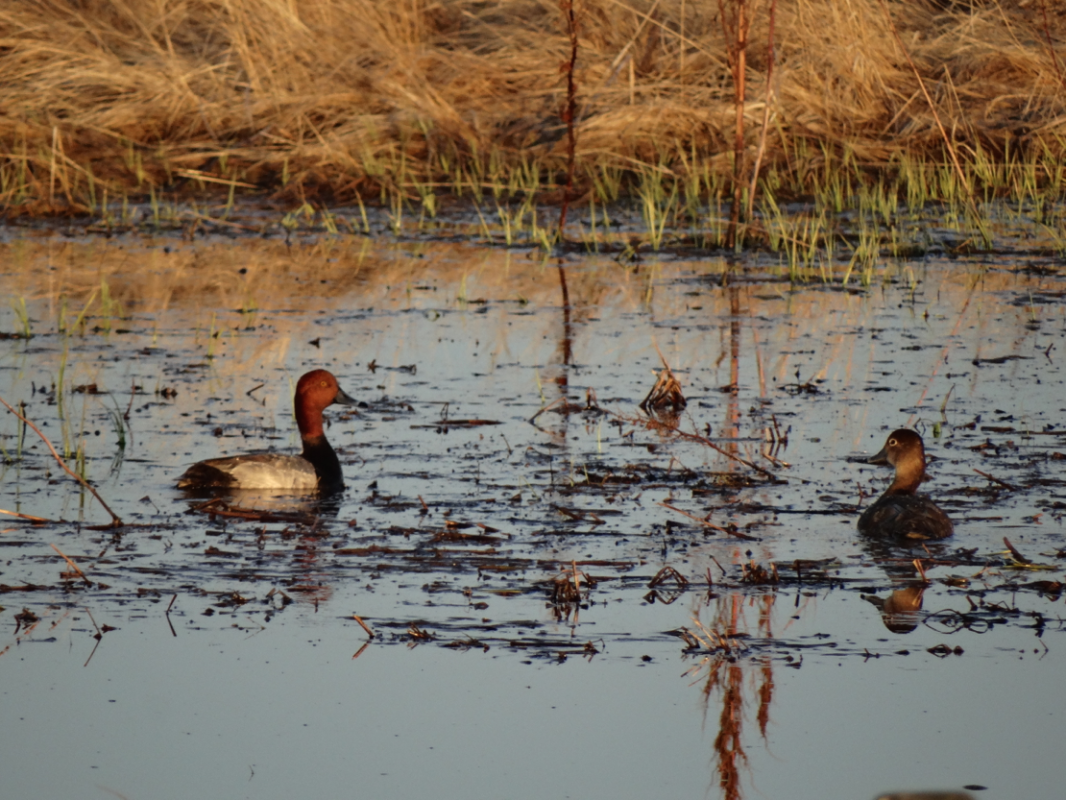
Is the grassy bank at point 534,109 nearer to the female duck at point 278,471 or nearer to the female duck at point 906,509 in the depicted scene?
the female duck at point 278,471

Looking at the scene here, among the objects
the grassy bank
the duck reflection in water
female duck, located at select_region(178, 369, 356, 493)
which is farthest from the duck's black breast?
the grassy bank

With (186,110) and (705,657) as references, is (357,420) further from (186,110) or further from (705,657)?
(186,110)

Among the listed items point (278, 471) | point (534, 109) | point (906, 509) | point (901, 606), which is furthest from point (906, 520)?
point (534, 109)

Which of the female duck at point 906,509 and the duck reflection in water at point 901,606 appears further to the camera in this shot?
the female duck at point 906,509

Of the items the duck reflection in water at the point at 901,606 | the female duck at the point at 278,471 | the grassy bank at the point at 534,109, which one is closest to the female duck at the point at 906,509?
the duck reflection in water at the point at 901,606

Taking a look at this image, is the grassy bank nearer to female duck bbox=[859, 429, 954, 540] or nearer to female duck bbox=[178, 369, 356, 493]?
female duck bbox=[178, 369, 356, 493]

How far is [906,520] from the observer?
6.18 meters

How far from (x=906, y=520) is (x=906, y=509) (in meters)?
0.05

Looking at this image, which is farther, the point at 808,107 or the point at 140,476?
the point at 808,107

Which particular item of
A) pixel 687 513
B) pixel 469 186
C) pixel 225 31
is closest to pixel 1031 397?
pixel 687 513

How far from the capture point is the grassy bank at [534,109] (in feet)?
49.4

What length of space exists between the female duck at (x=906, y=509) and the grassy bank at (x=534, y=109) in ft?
25.7

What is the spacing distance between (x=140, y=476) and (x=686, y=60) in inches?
391

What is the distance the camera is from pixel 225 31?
55.1 feet
